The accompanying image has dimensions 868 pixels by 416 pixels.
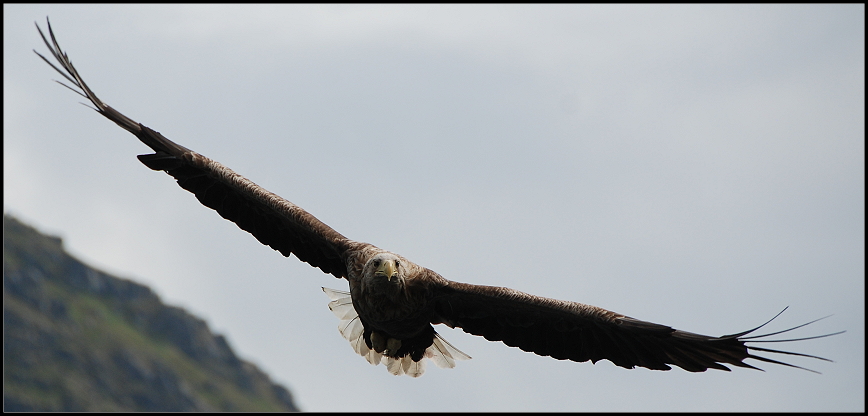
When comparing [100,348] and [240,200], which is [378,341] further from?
[100,348]

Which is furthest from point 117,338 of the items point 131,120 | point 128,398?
point 131,120

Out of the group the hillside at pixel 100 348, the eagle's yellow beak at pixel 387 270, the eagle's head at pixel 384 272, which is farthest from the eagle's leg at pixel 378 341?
the hillside at pixel 100 348

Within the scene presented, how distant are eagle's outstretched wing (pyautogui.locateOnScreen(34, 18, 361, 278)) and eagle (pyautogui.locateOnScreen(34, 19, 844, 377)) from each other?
10 millimetres

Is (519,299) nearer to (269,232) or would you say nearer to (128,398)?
(269,232)

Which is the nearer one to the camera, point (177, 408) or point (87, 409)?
point (87, 409)

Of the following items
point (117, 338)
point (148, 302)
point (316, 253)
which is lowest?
point (316, 253)

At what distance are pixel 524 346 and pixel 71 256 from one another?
292 ft

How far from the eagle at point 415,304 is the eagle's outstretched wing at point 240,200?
0.4 inches

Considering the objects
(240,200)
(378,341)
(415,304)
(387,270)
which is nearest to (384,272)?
(387,270)

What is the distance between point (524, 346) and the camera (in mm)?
9164

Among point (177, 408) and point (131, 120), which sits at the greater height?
point (177, 408)

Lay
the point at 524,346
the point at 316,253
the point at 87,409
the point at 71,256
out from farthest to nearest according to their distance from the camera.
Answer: the point at 71,256 < the point at 87,409 < the point at 316,253 < the point at 524,346

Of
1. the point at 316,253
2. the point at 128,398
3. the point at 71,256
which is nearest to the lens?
the point at 316,253

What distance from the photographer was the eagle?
845cm
